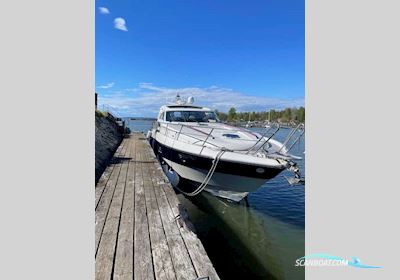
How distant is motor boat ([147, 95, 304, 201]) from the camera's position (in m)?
6.35

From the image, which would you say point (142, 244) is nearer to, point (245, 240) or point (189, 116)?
point (245, 240)

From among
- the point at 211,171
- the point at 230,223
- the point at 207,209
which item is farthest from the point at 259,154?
the point at 207,209

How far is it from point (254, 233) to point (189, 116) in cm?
507

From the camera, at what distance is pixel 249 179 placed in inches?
→ 264

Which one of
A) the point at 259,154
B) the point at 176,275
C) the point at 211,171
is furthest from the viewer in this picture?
the point at 211,171

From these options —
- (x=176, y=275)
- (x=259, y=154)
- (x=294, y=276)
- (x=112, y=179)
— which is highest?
(x=259, y=154)

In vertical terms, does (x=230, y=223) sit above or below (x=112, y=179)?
below

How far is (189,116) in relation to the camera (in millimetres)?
10562

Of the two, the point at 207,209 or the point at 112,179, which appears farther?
the point at 207,209

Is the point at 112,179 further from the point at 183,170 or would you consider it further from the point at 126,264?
the point at 126,264

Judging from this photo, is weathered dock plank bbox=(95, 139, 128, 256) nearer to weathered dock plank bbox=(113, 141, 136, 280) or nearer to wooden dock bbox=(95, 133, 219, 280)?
wooden dock bbox=(95, 133, 219, 280)

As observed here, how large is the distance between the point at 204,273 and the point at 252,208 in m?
6.49

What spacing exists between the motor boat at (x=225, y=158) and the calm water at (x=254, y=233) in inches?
32.7
